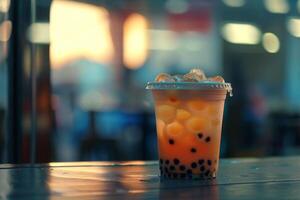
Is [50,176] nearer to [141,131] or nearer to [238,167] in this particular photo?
[238,167]

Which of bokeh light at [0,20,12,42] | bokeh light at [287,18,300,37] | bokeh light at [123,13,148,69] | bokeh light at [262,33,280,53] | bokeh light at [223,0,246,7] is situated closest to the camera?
bokeh light at [0,20,12,42]

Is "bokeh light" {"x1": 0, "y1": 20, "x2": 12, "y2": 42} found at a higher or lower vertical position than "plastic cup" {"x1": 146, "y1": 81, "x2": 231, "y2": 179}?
higher

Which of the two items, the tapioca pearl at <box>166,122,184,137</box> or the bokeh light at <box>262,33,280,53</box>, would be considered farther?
the bokeh light at <box>262,33,280,53</box>

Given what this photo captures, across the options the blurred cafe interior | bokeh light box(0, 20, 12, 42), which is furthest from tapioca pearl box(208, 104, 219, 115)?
bokeh light box(0, 20, 12, 42)

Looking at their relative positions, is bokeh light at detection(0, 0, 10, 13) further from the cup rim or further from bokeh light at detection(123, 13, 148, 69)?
the cup rim

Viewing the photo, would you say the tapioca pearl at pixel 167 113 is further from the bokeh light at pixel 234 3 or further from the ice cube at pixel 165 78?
the bokeh light at pixel 234 3

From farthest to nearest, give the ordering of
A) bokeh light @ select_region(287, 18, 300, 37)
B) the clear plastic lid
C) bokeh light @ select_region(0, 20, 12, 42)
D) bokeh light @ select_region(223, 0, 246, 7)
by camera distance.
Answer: bokeh light @ select_region(287, 18, 300, 37), bokeh light @ select_region(223, 0, 246, 7), bokeh light @ select_region(0, 20, 12, 42), the clear plastic lid
